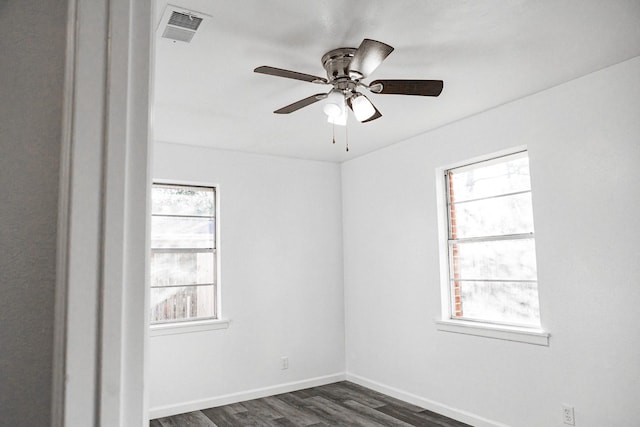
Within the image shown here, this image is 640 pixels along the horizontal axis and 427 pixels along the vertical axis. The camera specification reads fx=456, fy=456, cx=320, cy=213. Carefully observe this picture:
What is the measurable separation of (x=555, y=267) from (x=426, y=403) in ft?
5.98

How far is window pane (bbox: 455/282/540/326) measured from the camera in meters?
3.52

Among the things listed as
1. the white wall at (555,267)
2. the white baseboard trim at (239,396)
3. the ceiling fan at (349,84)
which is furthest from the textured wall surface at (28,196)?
the white baseboard trim at (239,396)

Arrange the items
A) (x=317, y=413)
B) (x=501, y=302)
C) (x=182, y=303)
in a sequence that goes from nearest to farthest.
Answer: (x=501, y=302) < (x=317, y=413) < (x=182, y=303)

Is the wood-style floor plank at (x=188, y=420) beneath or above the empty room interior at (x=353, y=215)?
beneath

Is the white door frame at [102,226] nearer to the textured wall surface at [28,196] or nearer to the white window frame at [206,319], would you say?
the textured wall surface at [28,196]

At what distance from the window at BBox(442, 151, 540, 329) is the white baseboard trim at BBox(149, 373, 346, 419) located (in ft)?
6.04

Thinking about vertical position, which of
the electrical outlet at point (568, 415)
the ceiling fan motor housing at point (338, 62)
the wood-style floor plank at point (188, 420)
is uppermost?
the ceiling fan motor housing at point (338, 62)

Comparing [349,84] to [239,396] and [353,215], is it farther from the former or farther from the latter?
[239,396]

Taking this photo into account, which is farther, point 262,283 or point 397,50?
point 262,283

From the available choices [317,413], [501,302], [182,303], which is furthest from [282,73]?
[317,413]

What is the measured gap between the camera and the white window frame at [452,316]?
3418mm

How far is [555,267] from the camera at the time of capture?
328cm

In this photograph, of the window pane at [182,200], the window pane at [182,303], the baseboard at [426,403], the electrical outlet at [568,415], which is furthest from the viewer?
the window pane at [182,200]

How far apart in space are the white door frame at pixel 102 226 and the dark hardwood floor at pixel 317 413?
3674 mm
